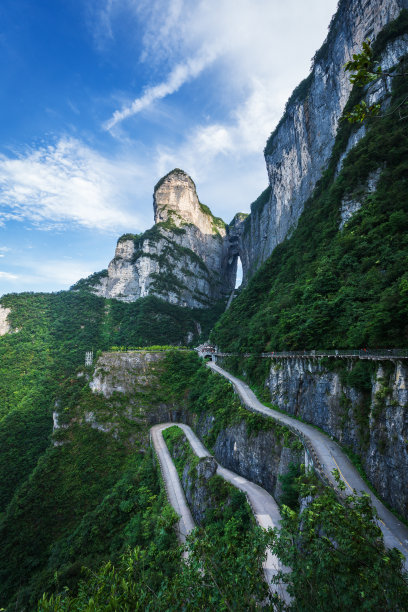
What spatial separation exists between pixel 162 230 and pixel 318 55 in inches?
2474

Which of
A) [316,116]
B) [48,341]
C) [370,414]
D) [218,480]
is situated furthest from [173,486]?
[316,116]

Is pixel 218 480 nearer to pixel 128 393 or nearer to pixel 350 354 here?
pixel 350 354

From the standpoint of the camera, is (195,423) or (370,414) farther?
(195,423)

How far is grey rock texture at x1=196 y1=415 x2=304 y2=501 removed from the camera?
16984 mm

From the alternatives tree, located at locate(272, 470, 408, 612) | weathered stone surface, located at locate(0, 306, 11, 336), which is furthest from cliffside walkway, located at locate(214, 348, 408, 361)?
weathered stone surface, located at locate(0, 306, 11, 336)

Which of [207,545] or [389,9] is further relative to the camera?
[389,9]

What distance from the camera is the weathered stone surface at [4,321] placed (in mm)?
72625

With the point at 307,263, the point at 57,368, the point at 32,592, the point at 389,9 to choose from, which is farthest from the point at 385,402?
the point at 57,368

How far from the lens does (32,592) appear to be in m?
20.7

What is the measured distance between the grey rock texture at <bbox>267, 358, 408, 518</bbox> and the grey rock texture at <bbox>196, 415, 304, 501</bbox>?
3.07 m

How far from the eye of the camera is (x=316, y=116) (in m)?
48.9

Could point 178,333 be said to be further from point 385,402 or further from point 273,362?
point 385,402

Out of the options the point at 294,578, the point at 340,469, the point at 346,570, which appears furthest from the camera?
the point at 340,469

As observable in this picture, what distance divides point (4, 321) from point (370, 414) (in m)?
88.0
